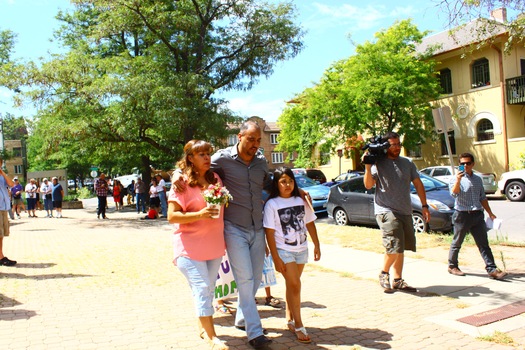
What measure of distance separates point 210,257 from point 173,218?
46 centimetres

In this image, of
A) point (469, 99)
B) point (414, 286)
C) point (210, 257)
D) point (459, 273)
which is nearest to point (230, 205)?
point (210, 257)

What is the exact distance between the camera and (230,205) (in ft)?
13.2

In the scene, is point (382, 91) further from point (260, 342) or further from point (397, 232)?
point (260, 342)

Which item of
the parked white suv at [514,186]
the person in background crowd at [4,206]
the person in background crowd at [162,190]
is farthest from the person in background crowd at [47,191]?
the parked white suv at [514,186]

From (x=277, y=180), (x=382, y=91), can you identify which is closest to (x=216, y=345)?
(x=277, y=180)

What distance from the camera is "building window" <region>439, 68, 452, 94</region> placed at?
2800 centimetres

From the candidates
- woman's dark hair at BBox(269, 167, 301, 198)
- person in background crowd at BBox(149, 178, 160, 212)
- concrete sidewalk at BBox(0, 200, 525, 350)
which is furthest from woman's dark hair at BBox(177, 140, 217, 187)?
person in background crowd at BBox(149, 178, 160, 212)

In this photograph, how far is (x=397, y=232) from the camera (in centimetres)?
535

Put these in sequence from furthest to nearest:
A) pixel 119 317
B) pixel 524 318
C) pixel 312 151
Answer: pixel 312 151 < pixel 119 317 < pixel 524 318

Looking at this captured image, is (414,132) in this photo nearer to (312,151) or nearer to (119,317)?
(312,151)

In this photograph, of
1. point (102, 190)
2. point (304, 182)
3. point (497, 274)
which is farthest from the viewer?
point (102, 190)

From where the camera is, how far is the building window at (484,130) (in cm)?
2588

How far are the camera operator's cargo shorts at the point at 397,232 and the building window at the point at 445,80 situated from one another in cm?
2493

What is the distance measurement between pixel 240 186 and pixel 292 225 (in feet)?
1.94
